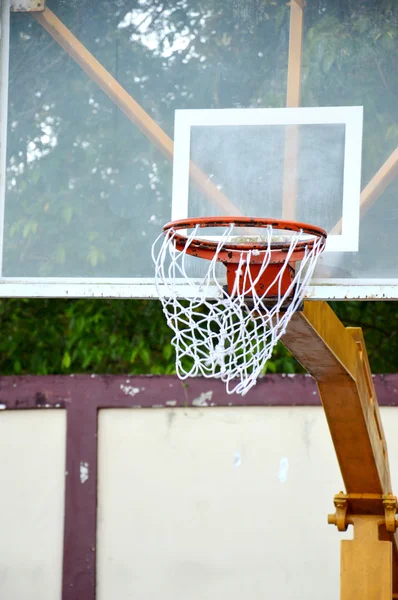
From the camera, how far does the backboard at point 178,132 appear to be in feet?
10.7

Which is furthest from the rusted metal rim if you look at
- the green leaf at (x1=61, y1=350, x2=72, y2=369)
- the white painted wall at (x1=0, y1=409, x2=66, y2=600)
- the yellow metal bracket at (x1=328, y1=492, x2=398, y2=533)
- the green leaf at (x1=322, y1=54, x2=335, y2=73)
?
the green leaf at (x1=61, y1=350, x2=72, y2=369)

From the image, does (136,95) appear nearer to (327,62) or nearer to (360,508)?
(327,62)

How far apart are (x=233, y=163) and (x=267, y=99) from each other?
0.90 feet

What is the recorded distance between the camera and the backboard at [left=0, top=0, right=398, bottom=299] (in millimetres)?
3271

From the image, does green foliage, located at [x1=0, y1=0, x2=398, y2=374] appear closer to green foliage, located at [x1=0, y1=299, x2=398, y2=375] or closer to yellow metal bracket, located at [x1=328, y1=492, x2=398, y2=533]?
yellow metal bracket, located at [x1=328, y1=492, x2=398, y2=533]

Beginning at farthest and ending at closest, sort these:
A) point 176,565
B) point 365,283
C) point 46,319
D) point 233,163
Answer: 1. point 46,319
2. point 176,565
3. point 233,163
4. point 365,283

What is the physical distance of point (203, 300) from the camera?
108 inches

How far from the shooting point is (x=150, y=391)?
539 cm

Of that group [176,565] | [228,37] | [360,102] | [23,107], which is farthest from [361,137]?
[176,565]

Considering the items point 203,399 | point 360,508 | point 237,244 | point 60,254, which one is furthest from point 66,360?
point 237,244

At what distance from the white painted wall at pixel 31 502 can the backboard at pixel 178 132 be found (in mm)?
2232

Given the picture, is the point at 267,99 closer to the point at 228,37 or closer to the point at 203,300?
the point at 228,37

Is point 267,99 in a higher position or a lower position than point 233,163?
higher

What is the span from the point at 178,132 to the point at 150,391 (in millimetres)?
2313
